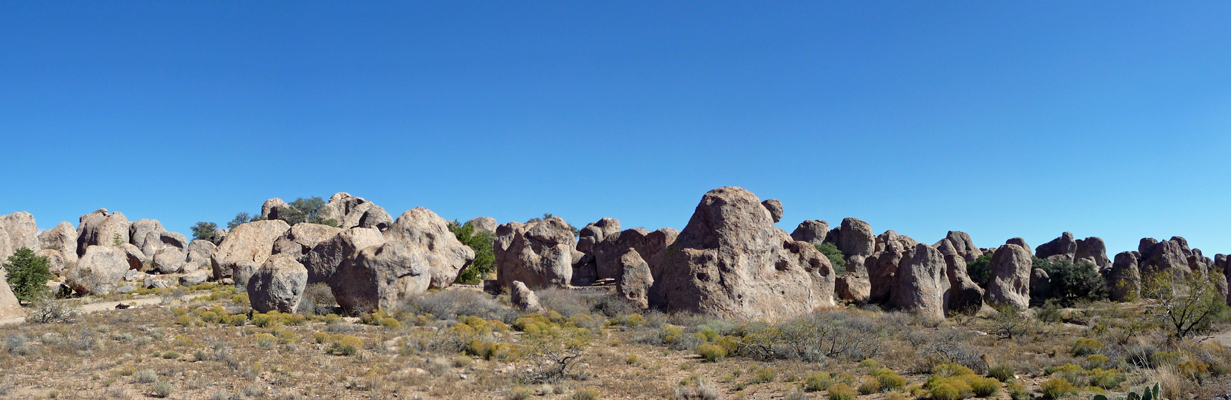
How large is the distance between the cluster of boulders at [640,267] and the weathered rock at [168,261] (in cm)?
8

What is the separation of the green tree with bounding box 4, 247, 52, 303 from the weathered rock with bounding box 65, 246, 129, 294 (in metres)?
1.07

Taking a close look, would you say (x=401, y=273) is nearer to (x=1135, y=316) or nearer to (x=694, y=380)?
(x=694, y=380)

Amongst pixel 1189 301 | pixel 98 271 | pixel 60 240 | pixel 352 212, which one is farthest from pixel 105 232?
pixel 1189 301

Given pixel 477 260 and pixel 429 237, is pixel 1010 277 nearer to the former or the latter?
pixel 429 237

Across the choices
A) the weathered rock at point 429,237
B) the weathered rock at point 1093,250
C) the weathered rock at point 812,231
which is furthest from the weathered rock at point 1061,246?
the weathered rock at point 429,237

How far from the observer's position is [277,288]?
17922 mm

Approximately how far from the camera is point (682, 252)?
69.3 feet

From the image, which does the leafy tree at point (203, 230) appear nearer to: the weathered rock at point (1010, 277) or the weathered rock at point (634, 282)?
the weathered rock at point (634, 282)

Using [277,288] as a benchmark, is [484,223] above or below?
above

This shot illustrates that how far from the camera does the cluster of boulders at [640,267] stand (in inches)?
758

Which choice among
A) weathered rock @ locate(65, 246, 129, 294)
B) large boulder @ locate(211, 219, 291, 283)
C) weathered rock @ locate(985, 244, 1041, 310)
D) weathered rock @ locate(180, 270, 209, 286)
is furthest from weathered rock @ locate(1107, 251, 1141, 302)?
weathered rock @ locate(65, 246, 129, 294)

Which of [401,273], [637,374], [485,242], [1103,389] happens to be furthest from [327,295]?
[485,242]

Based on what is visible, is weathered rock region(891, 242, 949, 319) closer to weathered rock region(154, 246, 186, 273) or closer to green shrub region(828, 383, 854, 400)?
green shrub region(828, 383, 854, 400)

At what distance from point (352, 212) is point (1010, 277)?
52860mm
